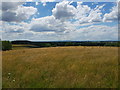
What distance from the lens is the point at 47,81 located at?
16.9ft

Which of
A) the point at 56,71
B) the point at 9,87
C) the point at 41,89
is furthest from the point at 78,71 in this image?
the point at 9,87

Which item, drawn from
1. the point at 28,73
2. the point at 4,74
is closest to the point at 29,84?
the point at 28,73

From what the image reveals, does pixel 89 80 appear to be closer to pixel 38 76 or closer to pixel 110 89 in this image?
pixel 110 89

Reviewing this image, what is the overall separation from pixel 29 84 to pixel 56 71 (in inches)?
63.1

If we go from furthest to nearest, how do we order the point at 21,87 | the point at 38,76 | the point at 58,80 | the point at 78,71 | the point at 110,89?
the point at 78,71
the point at 38,76
the point at 58,80
the point at 21,87
the point at 110,89

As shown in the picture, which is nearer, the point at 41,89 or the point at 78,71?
the point at 41,89

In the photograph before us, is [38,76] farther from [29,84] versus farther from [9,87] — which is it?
[9,87]

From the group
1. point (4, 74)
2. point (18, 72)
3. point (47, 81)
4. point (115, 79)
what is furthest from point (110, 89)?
point (4, 74)

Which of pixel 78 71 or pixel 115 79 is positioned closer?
pixel 115 79

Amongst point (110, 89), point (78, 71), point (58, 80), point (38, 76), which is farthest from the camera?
point (78, 71)

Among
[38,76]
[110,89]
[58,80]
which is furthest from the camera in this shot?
[38,76]

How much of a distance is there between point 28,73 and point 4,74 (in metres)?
1.26

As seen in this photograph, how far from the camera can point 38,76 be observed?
571cm

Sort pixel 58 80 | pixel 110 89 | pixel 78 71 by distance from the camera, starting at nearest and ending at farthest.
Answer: pixel 110 89 → pixel 58 80 → pixel 78 71
